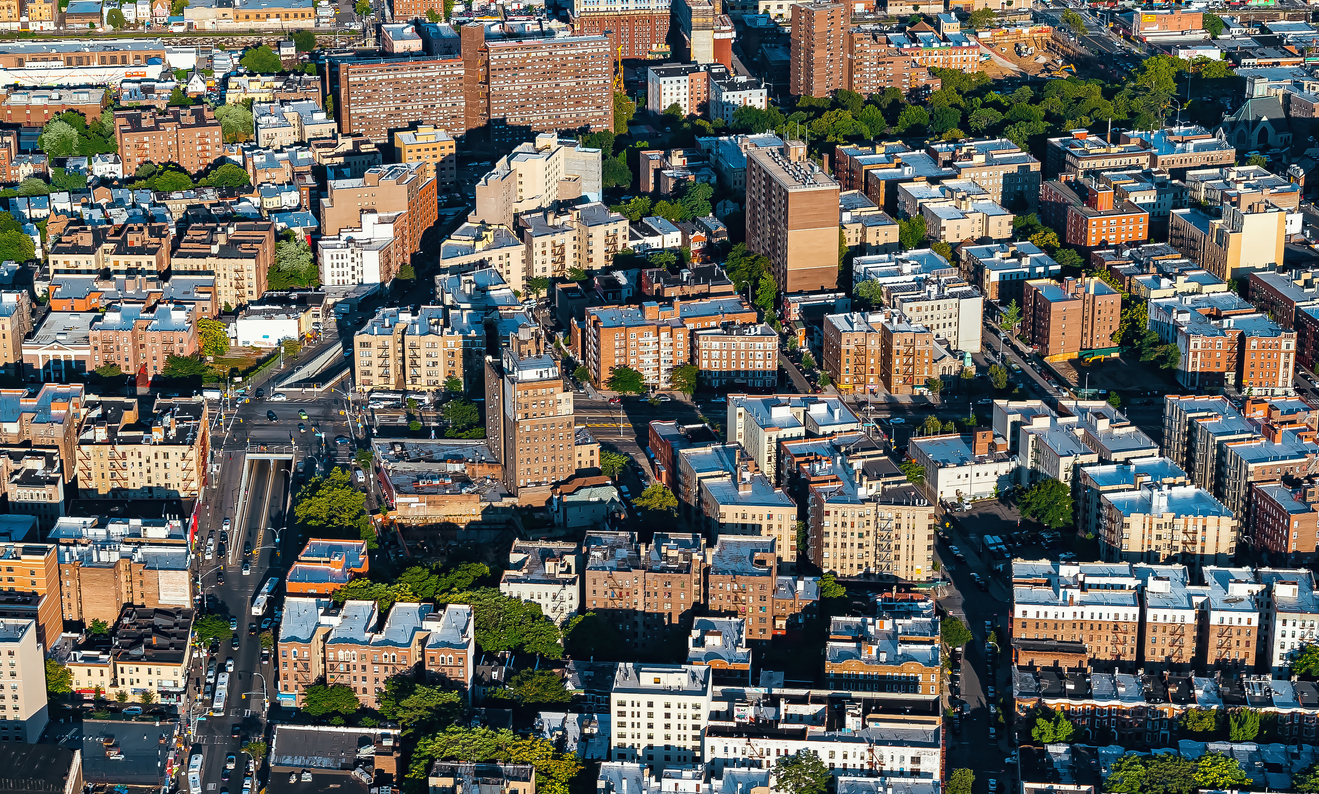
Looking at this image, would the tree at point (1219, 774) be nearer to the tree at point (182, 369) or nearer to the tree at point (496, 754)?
the tree at point (496, 754)

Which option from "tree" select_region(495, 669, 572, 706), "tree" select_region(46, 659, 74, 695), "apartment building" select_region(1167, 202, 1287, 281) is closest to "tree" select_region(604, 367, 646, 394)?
"tree" select_region(495, 669, 572, 706)

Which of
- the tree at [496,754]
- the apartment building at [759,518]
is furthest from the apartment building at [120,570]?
the apartment building at [759,518]

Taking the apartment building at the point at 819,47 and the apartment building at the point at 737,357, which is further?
the apartment building at the point at 819,47

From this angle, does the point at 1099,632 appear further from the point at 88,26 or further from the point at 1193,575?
the point at 88,26

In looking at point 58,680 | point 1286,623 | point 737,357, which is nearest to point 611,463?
point 737,357

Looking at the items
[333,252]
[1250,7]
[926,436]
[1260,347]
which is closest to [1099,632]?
[926,436]

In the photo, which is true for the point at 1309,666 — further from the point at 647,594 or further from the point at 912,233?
the point at 912,233
